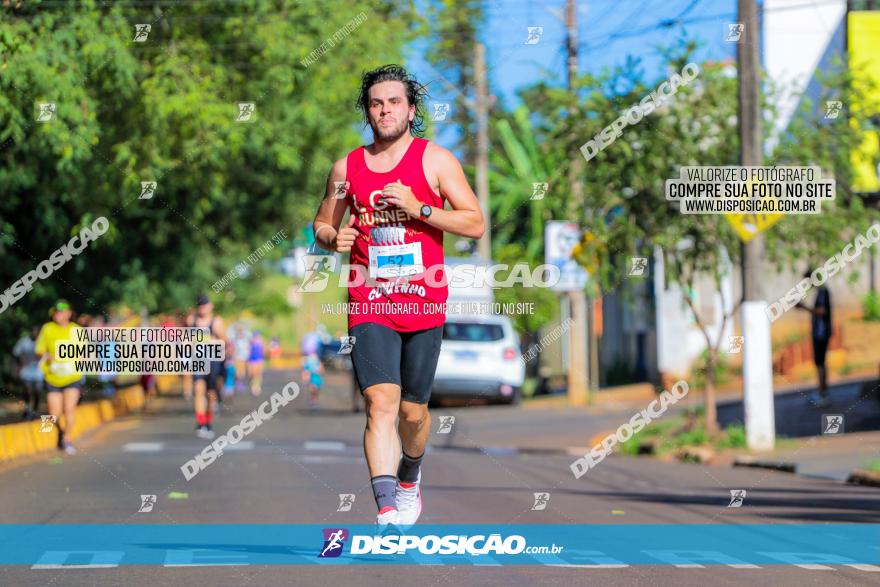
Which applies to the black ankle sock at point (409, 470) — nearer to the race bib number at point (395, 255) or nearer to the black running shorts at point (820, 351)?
the race bib number at point (395, 255)

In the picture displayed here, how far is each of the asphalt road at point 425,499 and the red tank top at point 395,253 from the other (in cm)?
124

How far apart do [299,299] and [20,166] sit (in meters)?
71.2

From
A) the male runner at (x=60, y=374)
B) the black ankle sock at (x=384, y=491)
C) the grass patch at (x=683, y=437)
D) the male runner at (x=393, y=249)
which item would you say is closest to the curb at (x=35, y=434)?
the male runner at (x=60, y=374)

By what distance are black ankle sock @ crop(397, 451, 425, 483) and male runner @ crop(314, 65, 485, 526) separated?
5.2 inches

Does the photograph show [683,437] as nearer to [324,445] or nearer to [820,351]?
[820,351]

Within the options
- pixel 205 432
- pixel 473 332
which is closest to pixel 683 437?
pixel 205 432

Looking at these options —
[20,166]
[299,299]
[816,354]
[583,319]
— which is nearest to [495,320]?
[583,319]

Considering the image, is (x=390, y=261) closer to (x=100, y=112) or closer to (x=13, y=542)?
(x=13, y=542)

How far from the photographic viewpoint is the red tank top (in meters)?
7.34

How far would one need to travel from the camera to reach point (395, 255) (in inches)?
289

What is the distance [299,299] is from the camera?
307 ft

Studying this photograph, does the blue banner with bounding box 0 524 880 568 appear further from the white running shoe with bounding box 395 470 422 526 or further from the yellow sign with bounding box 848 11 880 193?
the yellow sign with bounding box 848 11 880 193

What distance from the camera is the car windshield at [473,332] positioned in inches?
1216

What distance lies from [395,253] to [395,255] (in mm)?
10
